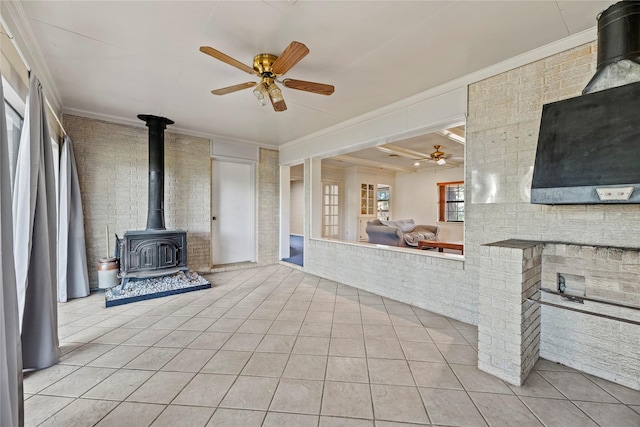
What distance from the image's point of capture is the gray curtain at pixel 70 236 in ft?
10.9

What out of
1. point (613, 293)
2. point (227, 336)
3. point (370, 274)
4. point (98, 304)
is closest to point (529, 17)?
point (613, 293)

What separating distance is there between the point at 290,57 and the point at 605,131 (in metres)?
2.15

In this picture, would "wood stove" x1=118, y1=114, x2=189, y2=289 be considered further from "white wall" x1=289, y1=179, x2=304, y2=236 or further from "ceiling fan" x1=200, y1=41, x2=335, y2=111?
"white wall" x1=289, y1=179, x2=304, y2=236

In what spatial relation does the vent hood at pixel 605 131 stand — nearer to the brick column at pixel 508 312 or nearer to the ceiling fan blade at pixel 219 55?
the brick column at pixel 508 312

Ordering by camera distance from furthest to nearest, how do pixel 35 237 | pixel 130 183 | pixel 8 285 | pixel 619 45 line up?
1. pixel 130 183
2. pixel 35 237
3. pixel 619 45
4. pixel 8 285

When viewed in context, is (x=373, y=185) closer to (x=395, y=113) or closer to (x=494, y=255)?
(x=395, y=113)

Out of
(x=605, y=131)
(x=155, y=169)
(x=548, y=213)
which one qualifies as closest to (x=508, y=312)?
(x=548, y=213)

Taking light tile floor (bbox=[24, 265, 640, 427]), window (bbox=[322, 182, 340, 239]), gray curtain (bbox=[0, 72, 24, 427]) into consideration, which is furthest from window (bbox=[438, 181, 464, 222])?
gray curtain (bbox=[0, 72, 24, 427])

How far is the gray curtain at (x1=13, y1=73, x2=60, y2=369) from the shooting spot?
1.78 meters

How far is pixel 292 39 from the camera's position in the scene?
2.12m

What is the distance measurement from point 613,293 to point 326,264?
3.36 m

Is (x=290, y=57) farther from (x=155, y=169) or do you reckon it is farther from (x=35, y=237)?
(x=155, y=169)

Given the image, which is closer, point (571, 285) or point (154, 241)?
point (571, 285)

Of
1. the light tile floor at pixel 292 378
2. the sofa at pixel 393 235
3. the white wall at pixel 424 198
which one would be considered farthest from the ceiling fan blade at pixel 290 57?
the white wall at pixel 424 198
